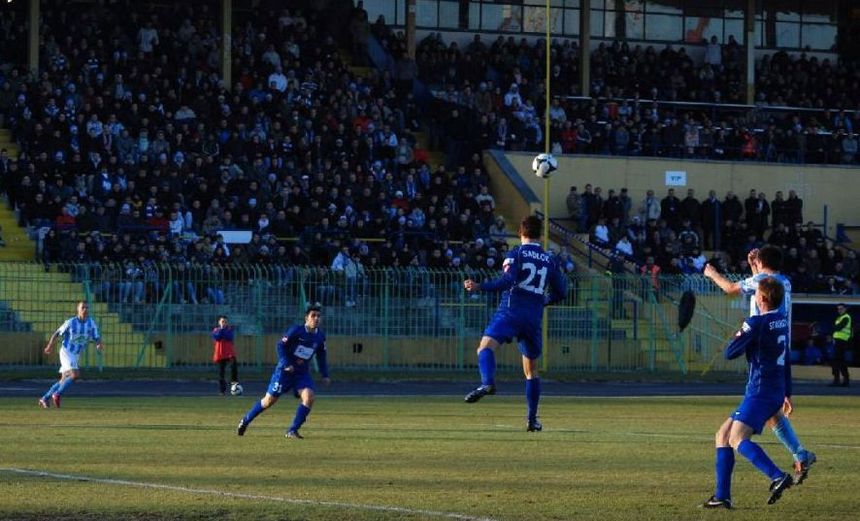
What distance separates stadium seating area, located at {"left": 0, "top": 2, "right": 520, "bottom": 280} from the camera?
132ft

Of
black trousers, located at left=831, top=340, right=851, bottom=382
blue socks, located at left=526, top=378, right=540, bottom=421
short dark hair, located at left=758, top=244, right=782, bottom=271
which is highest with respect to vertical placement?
short dark hair, located at left=758, top=244, right=782, bottom=271

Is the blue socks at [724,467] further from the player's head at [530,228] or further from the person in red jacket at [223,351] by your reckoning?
the person in red jacket at [223,351]

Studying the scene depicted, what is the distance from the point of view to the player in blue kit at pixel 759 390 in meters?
12.8

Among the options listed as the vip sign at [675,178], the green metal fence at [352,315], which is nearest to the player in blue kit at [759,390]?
the green metal fence at [352,315]

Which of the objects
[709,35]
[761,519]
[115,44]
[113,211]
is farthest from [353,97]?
[761,519]

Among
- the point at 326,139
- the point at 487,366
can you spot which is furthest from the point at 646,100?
the point at 487,366

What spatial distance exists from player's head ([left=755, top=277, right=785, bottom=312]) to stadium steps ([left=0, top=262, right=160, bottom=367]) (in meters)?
25.7

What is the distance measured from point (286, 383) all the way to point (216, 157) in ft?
75.2

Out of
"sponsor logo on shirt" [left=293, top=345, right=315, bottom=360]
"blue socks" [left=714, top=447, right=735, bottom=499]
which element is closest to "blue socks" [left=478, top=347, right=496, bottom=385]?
"sponsor logo on shirt" [left=293, top=345, right=315, bottom=360]

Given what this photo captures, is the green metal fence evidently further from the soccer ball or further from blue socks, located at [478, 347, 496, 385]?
blue socks, located at [478, 347, 496, 385]

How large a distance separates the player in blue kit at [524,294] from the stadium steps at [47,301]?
61.7ft

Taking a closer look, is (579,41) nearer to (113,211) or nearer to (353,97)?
(353,97)

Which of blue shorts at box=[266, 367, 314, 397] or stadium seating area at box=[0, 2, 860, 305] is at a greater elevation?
stadium seating area at box=[0, 2, 860, 305]

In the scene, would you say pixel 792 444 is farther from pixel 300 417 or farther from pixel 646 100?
pixel 646 100
